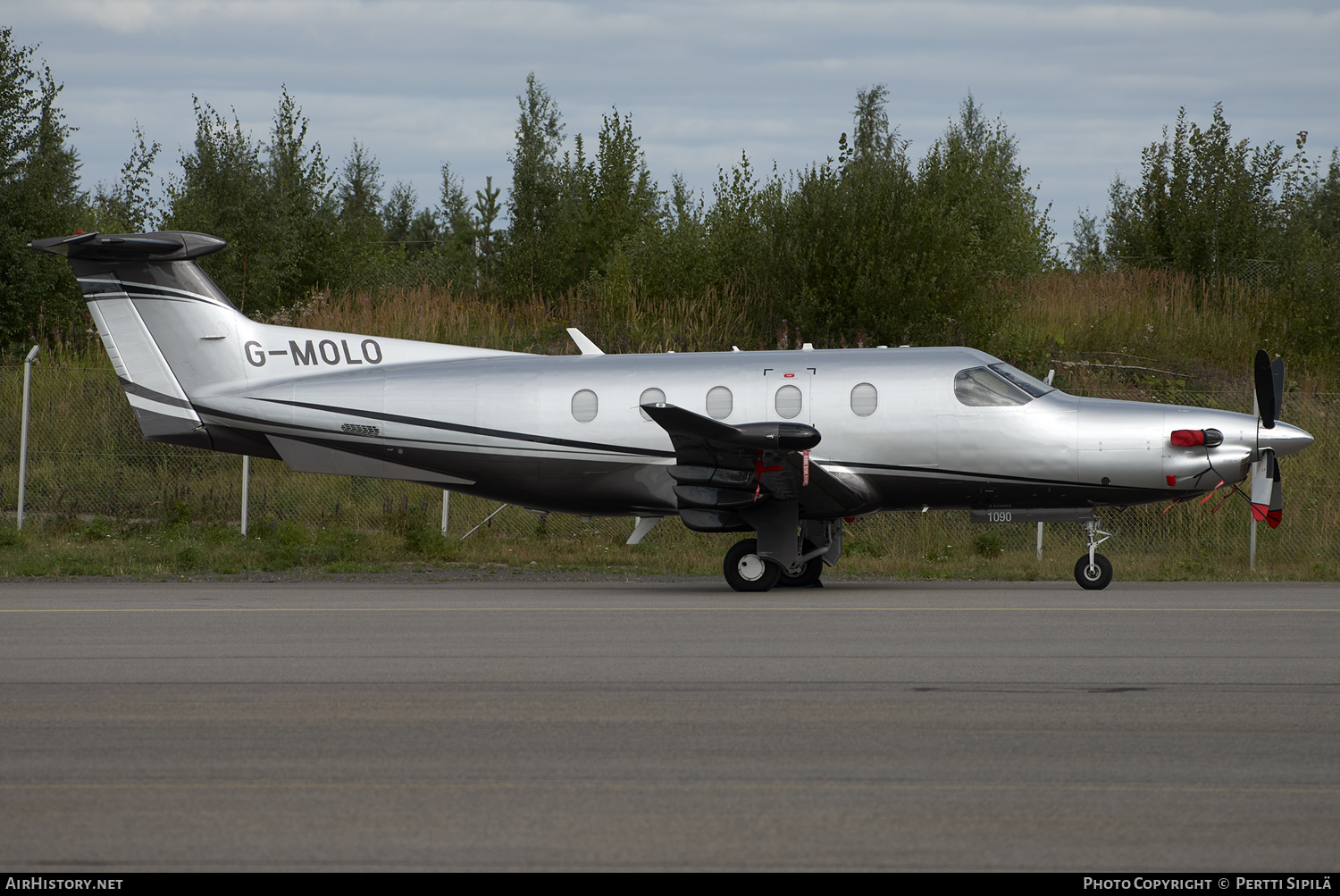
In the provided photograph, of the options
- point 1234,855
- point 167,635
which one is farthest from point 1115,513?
point 1234,855

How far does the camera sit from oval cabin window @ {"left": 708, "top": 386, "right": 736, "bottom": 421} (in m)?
14.3

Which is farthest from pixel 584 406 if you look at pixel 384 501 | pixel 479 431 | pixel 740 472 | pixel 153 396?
pixel 384 501

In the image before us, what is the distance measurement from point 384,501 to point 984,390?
10.7m

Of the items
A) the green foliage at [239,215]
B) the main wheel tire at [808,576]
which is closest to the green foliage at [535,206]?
the green foliage at [239,215]

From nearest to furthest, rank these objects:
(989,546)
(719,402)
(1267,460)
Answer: (1267,460), (719,402), (989,546)

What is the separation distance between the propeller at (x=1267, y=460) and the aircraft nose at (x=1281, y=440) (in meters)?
0.05

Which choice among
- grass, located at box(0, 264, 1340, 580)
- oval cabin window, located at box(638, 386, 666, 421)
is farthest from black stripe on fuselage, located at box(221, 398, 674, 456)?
grass, located at box(0, 264, 1340, 580)

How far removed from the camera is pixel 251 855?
4312 mm

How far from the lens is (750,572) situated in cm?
1400

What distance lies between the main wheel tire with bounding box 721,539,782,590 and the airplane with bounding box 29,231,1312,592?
23 mm

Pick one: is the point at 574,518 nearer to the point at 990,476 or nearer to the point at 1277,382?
the point at 990,476

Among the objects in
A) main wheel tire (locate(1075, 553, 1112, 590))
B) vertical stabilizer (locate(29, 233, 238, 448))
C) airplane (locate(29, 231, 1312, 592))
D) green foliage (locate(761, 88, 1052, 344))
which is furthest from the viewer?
green foliage (locate(761, 88, 1052, 344))

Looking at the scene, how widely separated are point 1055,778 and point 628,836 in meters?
1.92

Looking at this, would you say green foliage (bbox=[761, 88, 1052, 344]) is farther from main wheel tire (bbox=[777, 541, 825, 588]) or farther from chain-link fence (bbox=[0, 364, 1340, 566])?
main wheel tire (bbox=[777, 541, 825, 588])
